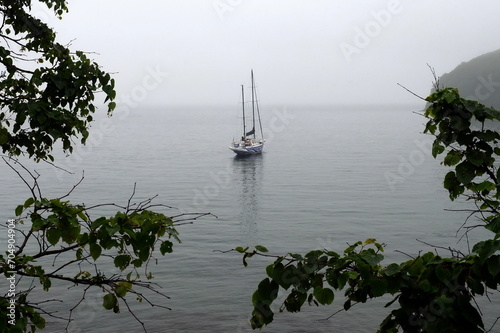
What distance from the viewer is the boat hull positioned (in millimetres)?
97575

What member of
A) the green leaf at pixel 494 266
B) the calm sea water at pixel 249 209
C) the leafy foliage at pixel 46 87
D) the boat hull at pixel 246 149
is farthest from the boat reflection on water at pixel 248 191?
the green leaf at pixel 494 266

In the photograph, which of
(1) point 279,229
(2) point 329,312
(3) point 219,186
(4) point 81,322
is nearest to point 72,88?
(4) point 81,322

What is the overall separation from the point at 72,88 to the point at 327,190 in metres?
56.6

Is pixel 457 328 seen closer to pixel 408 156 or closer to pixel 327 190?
pixel 327 190

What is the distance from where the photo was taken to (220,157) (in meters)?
102

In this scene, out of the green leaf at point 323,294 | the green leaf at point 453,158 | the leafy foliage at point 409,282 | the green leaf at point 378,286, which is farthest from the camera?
the green leaf at point 453,158

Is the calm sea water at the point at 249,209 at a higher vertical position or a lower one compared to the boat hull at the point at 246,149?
lower

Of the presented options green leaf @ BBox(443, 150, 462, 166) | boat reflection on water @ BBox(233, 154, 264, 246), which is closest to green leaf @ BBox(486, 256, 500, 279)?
green leaf @ BBox(443, 150, 462, 166)

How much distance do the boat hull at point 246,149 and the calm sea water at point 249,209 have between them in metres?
1.59

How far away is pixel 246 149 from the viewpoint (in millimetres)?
97875

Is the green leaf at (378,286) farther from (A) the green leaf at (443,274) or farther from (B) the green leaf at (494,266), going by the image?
(B) the green leaf at (494,266)

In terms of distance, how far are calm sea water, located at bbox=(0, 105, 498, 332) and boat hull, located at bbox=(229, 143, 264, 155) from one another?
1.59m

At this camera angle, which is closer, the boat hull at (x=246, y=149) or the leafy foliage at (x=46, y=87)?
the leafy foliage at (x=46, y=87)

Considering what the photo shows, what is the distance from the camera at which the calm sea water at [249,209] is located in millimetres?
25328
